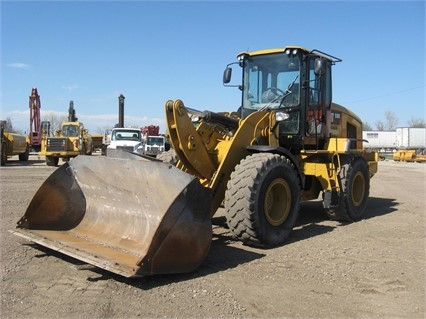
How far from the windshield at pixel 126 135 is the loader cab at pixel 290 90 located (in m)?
17.3

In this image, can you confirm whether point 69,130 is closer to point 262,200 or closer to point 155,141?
point 155,141

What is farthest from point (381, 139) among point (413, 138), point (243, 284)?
point (243, 284)

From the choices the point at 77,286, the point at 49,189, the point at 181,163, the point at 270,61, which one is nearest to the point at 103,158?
the point at 49,189

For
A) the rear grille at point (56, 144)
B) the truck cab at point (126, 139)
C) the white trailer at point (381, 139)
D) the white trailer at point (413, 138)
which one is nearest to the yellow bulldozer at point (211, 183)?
the truck cab at point (126, 139)

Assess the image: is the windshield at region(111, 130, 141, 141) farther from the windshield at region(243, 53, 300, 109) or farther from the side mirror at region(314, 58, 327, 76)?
the side mirror at region(314, 58, 327, 76)

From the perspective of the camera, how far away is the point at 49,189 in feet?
19.6

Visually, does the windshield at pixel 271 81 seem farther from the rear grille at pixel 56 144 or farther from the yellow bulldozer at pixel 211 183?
the rear grille at pixel 56 144

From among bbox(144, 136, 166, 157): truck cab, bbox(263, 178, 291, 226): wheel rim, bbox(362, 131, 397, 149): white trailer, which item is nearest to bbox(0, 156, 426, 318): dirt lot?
bbox(263, 178, 291, 226): wheel rim

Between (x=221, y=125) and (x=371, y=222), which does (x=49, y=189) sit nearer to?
(x=221, y=125)

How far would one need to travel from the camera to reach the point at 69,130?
25.4 meters

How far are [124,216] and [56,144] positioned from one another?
18.7 meters

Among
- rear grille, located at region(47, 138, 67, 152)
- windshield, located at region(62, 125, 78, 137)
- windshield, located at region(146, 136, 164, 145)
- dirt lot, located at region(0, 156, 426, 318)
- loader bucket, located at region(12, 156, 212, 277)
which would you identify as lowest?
dirt lot, located at region(0, 156, 426, 318)

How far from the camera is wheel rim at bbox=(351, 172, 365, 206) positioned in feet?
Result: 27.7

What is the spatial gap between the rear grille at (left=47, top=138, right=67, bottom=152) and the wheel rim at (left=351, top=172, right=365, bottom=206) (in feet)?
58.7
